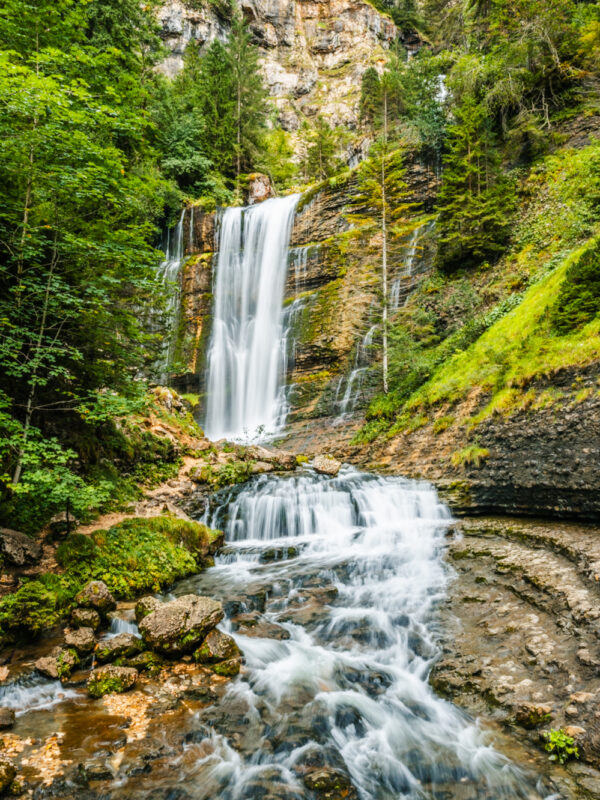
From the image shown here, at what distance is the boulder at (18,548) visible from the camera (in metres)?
5.42

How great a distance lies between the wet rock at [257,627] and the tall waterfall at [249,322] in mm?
12598

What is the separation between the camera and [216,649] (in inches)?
194

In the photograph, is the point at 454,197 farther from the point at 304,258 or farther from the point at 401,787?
the point at 401,787

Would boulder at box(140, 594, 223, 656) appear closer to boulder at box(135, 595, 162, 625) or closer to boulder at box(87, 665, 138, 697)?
boulder at box(135, 595, 162, 625)

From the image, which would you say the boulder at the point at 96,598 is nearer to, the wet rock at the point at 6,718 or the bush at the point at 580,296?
the wet rock at the point at 6,718

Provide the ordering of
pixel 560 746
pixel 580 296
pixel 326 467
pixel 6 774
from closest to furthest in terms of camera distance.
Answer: pixel 6 774 < pixel 560 746 < pixel 580 296 < pixel 326 467

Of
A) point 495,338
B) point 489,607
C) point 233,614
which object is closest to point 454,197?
point 495,338

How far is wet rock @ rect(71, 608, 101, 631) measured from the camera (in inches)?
199

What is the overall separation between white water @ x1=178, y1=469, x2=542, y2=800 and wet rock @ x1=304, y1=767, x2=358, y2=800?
8 cm

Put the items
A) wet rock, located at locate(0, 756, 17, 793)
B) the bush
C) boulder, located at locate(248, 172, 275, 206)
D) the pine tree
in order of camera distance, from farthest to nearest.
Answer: the pine tree
boulder, located at locate(248, 172, 275, 206)
the bush
wet rock, located at locate(0, 756, 17, 793)

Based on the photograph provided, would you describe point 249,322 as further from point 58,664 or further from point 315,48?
point 315,48

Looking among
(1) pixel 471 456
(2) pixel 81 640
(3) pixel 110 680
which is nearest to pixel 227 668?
(3) pixel 110 680

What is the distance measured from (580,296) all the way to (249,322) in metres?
17.4

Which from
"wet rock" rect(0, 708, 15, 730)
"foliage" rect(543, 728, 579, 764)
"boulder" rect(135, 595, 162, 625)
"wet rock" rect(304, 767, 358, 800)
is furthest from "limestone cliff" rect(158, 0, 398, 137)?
"wet rock" rect(304, 767, 358, 800)
